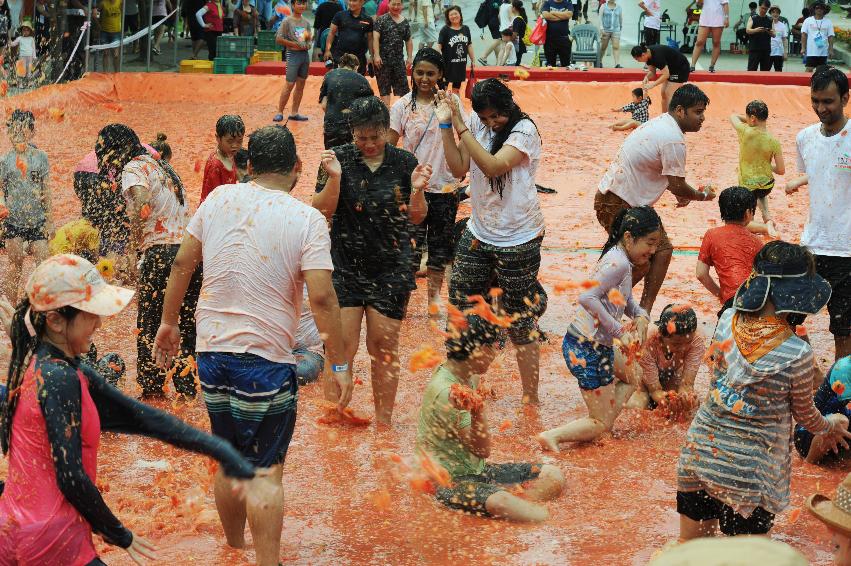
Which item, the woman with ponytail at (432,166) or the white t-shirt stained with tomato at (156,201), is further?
the woman with ponytail at (432,166)

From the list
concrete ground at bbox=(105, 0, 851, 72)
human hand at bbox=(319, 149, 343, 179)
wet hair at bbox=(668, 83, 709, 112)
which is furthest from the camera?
concrete ground at bbox=(105, 0, 851, 72)

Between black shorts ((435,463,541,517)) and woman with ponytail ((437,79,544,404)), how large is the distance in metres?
1.35

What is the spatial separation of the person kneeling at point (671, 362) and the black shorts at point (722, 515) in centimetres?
226

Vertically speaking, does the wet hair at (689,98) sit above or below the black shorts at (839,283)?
above

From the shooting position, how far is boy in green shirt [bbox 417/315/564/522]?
5.69 metres

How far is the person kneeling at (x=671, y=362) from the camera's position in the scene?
7.23 m

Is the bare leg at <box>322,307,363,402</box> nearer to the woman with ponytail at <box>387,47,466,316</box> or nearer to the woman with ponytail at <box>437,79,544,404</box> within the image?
the woman with ponytail at <box>437,79,544,404</box>

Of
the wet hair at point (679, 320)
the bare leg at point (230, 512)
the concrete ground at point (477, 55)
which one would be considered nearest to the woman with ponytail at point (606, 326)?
the wet hair at point (679, 320)

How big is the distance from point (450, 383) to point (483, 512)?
2.19ft

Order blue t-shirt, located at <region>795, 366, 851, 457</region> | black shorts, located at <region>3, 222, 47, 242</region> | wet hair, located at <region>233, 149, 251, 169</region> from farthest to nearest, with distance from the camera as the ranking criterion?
A: black shorts, located at <region>3, 222, 47, 242</region> < wet hair, located at <region>233, 149, 251, 169</region> < blue t-shirt, located at <region>795, 366, 851, 457</region>

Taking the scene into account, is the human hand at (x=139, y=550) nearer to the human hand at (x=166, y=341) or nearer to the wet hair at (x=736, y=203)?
the human hand at (x=166, y=341)

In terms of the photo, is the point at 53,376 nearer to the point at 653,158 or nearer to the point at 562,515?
the point at 562,515

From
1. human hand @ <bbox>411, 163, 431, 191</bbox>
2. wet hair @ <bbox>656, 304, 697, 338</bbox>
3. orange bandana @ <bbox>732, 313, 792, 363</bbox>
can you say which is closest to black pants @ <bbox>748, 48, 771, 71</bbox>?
wet hair @ <bbox>656, 304, 697, 338</bbox>

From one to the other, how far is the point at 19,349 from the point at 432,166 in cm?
547
